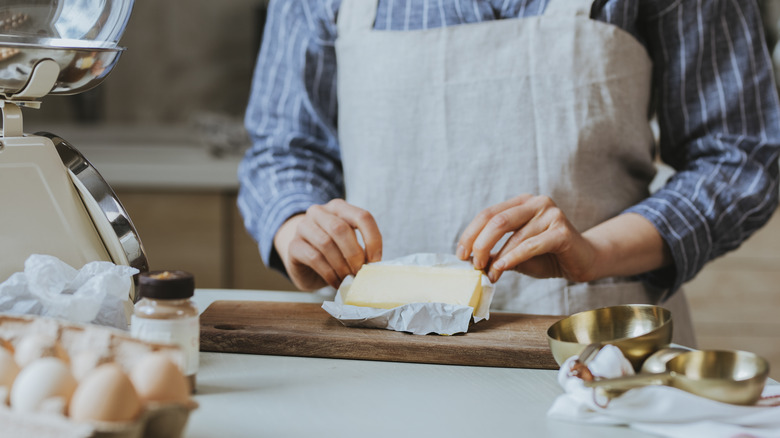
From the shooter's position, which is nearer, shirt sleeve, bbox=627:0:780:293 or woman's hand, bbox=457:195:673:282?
woman's hand, bbox=457:195:673:282

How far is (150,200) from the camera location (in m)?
2.21

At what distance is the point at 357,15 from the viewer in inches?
43.5

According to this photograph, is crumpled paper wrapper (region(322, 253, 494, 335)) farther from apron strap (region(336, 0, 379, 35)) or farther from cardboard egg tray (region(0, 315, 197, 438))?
apron strap (region(336, 0, 379, 35))

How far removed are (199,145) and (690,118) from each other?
1.83 meters

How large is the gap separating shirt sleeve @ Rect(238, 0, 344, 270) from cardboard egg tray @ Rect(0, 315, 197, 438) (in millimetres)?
556

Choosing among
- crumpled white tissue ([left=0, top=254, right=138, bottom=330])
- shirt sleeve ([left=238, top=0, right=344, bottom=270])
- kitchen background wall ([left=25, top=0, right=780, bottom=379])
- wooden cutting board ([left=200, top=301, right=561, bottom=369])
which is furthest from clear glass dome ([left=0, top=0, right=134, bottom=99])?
kitchen background wall ([left=25, top=0, right=780, bottom=379])

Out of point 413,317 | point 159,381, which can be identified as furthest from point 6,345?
point 413,317

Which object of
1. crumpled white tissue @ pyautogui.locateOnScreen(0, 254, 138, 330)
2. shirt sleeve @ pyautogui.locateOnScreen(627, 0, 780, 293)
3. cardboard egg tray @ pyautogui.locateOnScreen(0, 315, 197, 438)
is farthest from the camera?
shirt sleeve @ pyautogui.locateOnScreen(627, 0, 780, 293)

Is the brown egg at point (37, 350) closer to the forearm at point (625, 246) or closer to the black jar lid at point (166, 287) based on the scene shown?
the black jar lid at point (166, 287)

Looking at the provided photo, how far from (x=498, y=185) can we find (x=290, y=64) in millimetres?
366

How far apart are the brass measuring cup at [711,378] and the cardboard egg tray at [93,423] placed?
0.95 feet

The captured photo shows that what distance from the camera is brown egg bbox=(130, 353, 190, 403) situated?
0.46 m

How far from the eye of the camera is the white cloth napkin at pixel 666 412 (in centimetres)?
56

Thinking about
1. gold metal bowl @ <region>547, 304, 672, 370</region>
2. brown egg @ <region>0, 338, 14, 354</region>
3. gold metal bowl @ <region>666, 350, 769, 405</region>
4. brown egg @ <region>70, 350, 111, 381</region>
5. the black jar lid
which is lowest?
gold metal bowl @ <region>547, 304, 672, 370</region>
